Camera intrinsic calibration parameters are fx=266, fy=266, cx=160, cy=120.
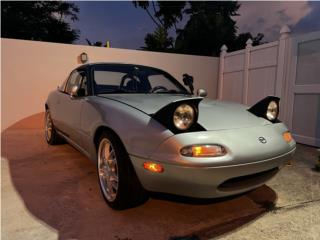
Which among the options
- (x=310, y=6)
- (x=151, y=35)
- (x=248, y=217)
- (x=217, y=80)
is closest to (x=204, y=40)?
(x=151, y=35)

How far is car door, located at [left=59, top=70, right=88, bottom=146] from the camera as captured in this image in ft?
9.62

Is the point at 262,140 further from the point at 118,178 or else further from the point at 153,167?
the point at 118,178

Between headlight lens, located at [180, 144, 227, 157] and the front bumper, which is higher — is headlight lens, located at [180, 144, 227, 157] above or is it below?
above

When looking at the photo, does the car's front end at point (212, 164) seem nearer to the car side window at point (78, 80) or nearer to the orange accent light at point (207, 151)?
the orange accent light at point (207, 151)

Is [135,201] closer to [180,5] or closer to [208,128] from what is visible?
[208,128]

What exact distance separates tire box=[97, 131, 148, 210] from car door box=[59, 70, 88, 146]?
614 mm

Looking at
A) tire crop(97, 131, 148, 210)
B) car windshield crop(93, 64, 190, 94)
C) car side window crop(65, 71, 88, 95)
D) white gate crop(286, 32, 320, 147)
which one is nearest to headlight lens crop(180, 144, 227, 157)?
tire crop(97, 131, 148, 210)

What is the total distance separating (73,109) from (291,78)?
439 centimetres

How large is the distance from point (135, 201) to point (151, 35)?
11.2 m

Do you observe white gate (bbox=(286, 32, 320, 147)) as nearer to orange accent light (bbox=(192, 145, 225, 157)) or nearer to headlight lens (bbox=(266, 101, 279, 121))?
headlight lens (bbox=(266, 101, 279, 121))

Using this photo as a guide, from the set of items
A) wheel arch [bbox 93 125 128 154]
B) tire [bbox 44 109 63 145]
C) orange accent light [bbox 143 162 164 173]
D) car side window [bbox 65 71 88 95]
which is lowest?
tire [bbox 44 109 63 145]

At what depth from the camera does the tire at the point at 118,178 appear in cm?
199

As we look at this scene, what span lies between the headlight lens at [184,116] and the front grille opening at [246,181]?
475 mm

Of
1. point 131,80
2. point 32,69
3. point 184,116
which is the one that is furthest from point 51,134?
point 184,116
